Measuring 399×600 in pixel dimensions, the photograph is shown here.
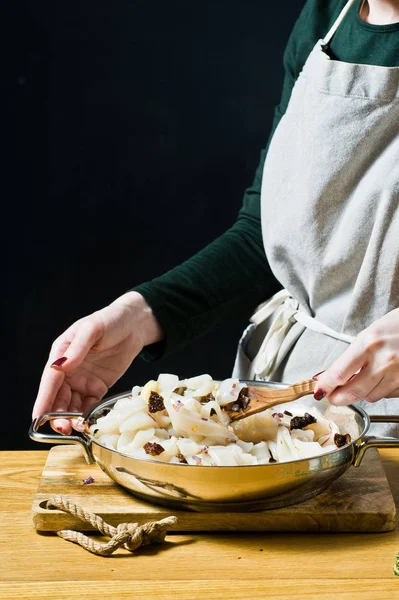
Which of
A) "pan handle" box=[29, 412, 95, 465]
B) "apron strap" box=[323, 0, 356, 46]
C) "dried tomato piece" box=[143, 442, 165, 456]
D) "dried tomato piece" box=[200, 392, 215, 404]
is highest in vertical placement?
"apron strap" box=[323, 0, 356, 46]

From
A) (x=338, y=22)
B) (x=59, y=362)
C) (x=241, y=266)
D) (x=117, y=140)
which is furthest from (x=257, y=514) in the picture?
(x=117, y=140)

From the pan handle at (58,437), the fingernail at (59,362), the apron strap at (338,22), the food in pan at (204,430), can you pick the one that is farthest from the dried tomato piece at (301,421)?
the apron strap at (338,22)

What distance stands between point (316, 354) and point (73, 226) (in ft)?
3.32

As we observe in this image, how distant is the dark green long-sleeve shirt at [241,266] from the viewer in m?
1.42

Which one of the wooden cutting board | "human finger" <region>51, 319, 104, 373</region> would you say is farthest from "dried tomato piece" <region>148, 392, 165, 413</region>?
"human finger" <region>51, 319, 104, 373</region>

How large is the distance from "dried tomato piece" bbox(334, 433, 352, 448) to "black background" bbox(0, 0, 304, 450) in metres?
1.25

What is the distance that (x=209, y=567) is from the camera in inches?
35.6

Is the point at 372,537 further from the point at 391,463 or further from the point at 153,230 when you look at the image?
the point at 153,230

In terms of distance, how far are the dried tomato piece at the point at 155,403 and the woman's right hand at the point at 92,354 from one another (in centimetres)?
18

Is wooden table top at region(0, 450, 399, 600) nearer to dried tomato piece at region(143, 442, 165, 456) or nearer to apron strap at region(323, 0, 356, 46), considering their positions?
dried tomato piece at region(143, 442, 165, 456)

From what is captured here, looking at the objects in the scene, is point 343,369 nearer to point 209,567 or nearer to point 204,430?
point 204,430

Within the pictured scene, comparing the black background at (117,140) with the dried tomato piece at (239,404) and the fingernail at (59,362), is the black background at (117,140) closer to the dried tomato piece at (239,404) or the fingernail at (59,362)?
the fingernail at (59,362)

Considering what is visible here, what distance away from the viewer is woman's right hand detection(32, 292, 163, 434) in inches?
49.0

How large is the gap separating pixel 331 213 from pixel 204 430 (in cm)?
51
